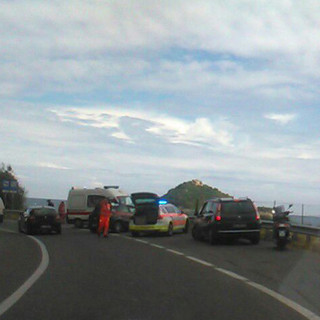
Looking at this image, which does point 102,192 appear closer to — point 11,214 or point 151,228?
point 151,228

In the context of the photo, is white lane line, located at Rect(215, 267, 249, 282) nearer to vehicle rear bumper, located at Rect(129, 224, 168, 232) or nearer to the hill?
vehicle rear bumper, located at Rect(129, 224, 168, 232)

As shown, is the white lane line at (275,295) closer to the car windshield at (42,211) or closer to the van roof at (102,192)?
the car windshield at (42,211)

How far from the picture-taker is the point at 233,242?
23.1m

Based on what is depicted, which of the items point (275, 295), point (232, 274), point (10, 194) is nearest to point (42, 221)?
point (232, 274)

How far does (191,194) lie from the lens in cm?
4622

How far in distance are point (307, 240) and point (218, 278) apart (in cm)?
922

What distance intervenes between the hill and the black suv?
2025 cm

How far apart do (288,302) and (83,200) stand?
27.7 metres

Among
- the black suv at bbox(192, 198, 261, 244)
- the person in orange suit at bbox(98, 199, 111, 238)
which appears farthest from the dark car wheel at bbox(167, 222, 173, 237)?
the black suv at bbox(192, 198, 261, 244)

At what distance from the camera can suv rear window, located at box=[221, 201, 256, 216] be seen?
71.1ft

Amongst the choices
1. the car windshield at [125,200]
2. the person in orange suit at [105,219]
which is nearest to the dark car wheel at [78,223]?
the car windshield at [125,200]

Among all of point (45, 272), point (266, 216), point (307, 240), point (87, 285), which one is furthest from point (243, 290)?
point (266, 216)

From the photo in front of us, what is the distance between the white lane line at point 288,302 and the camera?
337 inches

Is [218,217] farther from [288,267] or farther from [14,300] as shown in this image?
[14,300]
